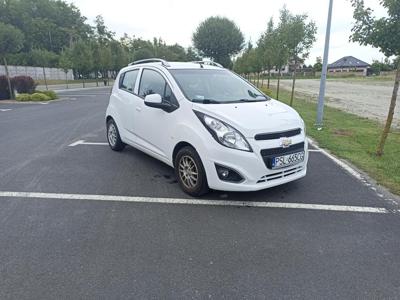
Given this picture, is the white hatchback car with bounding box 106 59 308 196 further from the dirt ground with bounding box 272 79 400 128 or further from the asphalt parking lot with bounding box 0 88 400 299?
the dirt ground with bounding box 272 79 400 128

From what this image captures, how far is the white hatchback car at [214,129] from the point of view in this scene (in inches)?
142

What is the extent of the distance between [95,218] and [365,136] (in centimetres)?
732

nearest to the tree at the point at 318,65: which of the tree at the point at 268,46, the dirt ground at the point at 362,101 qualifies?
the dirt ground at the point at 362,101

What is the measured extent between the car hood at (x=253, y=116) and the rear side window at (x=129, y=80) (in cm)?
195

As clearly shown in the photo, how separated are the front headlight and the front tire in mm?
394

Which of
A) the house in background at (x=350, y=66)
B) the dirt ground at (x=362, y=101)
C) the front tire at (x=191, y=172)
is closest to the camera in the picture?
the front tire at (x=191, y=172)

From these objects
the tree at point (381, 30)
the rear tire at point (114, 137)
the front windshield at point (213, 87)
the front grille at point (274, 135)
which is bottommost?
the rear tire at point (114, 137)

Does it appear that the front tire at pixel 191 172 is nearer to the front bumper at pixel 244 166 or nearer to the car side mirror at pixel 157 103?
the front bumper at pixel 244 166

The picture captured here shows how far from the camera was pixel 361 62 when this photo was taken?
113000mm

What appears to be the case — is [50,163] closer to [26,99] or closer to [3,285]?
[3,285]

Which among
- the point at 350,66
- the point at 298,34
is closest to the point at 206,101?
the point at 298,34

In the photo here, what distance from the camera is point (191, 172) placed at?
4000 millimetres

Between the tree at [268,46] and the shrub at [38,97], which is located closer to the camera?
the tree at [268,46]

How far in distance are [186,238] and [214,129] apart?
1.33m
